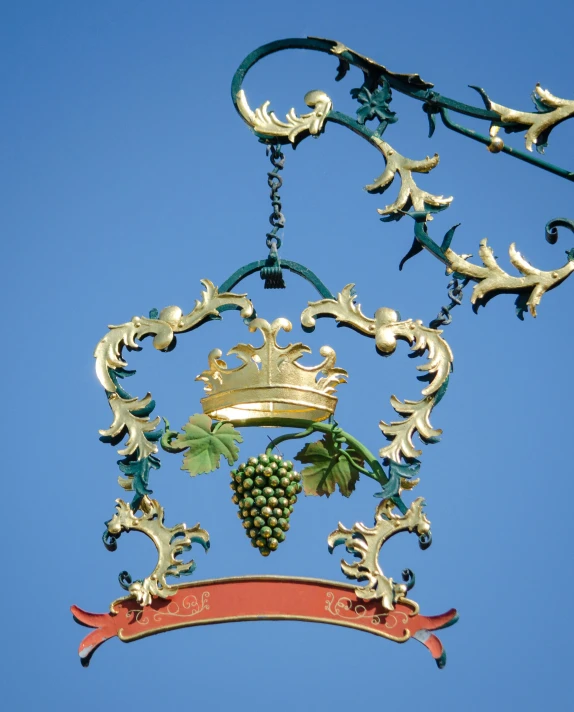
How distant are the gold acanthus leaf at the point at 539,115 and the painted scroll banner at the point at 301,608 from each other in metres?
1.42

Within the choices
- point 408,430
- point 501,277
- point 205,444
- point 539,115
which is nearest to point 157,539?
point 205,444

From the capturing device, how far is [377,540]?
17.5 feet

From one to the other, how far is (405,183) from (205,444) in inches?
37.6

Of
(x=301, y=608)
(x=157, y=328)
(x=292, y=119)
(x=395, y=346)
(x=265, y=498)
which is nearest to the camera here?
(x=301, y=608)

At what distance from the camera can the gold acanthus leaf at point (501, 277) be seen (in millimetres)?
5551

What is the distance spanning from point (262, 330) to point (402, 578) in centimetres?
81

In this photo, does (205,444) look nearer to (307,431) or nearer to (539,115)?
(307,431)

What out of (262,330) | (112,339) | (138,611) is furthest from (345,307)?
(138,611)

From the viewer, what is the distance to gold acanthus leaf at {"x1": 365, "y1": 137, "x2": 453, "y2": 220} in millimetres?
5668

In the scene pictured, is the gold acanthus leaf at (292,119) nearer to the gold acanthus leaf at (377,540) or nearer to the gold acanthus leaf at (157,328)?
the gold acanthus leaf at (157,328)

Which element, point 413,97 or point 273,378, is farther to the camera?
point 413,97

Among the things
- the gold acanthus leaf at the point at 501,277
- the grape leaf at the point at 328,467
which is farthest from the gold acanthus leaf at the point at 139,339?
the gold acanthus leaf at the point at 501,277

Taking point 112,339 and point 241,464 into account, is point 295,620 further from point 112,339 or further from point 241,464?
point 112,339

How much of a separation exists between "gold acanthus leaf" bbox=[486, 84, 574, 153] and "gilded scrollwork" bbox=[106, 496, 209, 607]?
144 centimetres
